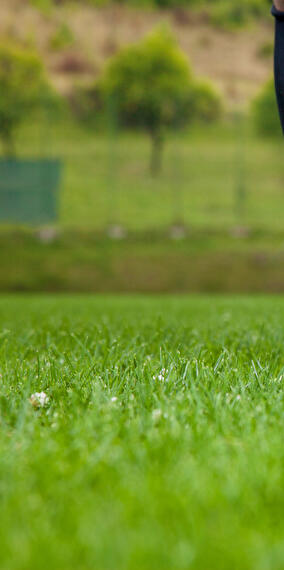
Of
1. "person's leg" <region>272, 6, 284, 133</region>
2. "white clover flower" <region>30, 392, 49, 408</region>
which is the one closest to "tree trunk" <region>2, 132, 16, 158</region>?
"person's leg" <region>272, 6, 284, 133</region>

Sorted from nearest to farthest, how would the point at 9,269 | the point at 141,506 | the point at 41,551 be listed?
the point at 41,551 < the point at 141,506 < the point at 9,269

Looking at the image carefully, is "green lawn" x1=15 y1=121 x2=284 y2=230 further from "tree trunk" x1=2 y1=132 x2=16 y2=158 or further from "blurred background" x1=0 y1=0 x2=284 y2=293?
"tree trunk" x1=2 y1=132 x2=16 y2=158

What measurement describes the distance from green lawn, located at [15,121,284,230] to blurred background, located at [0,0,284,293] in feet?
0.29

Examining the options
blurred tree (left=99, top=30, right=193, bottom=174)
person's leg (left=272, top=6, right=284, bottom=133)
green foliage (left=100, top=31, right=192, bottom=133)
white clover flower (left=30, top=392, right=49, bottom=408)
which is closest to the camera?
white clover flower (left=30, top=392, right=49, bottom=408)

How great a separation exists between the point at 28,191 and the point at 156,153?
10.2 m

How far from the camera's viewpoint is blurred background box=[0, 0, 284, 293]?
20.7 meters

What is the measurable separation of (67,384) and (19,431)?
716mm

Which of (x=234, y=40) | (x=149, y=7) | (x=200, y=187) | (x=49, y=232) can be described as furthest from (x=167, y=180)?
(x=149, y=7)

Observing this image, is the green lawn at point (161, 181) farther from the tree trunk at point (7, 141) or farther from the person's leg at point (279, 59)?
the person's leg at point (279, 59)

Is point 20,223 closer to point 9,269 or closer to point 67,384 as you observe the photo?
point 9,269

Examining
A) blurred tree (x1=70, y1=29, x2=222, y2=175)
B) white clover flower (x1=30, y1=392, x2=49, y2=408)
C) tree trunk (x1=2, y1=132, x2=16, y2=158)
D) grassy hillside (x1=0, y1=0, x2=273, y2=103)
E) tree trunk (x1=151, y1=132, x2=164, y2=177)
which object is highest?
grassy hillside (x1=0, y1=0, x2=273, y2=103)

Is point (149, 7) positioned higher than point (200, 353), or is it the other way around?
point (149, 7)

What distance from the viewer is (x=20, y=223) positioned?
2344 cm

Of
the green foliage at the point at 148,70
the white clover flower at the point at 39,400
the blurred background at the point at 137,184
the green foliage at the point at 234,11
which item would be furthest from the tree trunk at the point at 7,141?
the green foliage at the point at 234,11
